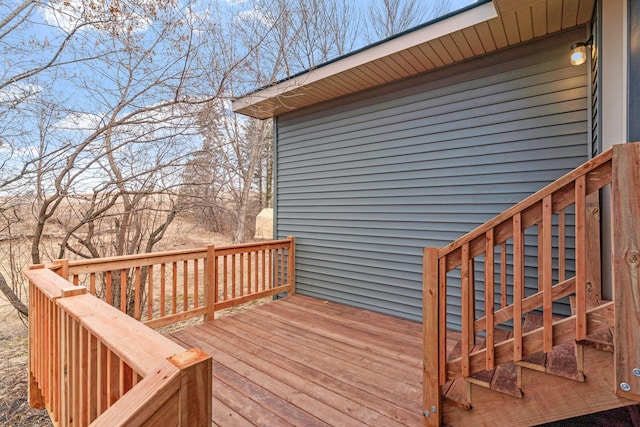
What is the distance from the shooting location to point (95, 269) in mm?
2811

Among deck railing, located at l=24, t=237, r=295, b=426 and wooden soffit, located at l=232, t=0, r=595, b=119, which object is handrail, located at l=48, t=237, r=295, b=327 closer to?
deck railing, located at l=24, t=237, r=295, b=426

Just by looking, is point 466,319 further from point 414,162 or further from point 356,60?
point 356,60

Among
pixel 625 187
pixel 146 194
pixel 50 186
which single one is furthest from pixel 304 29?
pixel 625 187

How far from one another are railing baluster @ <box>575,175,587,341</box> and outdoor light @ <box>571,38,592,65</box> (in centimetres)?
185

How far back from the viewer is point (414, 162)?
369 centimetres

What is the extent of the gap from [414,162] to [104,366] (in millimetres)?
3466

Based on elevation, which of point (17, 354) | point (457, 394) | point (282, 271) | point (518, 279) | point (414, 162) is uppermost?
point (414, 162)

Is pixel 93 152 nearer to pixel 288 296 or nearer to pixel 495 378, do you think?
pixel 288 296

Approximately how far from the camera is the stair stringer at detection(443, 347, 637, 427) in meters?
1.44

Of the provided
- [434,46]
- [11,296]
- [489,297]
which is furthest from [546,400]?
[11,296]

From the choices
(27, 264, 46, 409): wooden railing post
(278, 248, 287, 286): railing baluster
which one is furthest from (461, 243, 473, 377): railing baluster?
(278, 248, 287, 286): railing baluster

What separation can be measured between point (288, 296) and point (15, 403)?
3230mm

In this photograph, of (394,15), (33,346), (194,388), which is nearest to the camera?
(194,388)

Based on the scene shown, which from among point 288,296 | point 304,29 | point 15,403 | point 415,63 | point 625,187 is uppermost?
point 304,29
